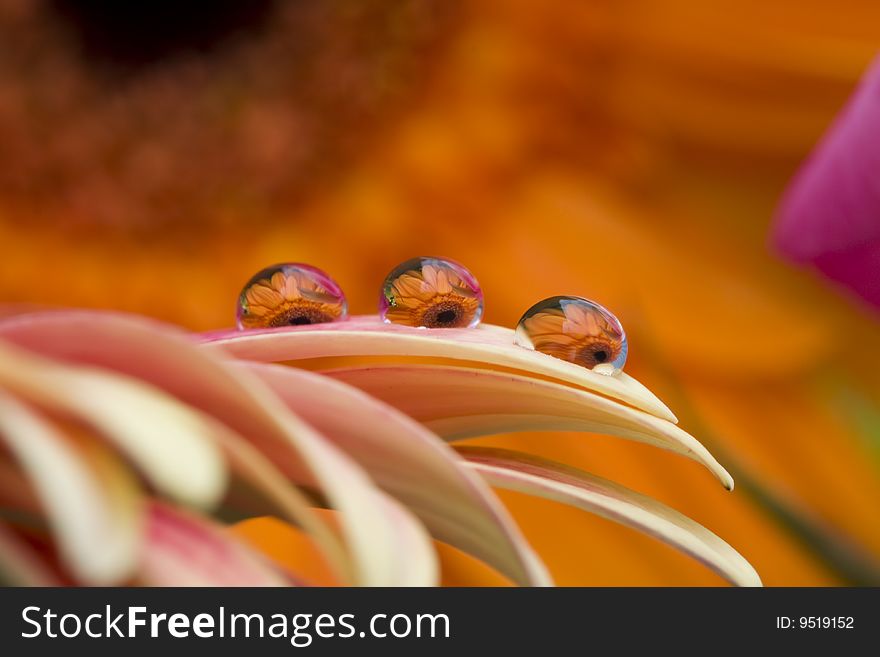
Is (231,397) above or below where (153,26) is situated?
below

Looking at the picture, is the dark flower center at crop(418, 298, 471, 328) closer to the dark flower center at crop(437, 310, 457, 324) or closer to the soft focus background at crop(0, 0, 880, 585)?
the dark flower center at crop(437, 310, 457, 324)

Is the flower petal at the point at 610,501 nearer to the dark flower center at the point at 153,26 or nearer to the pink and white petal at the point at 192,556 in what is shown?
the pink and white petal at the point at 192,556

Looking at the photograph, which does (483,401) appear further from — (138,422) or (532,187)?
(532,187)

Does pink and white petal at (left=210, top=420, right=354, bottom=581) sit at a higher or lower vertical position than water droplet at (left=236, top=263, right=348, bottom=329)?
lower

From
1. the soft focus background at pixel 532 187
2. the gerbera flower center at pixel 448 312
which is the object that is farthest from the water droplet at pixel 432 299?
the soft focus background at pixel 532 187

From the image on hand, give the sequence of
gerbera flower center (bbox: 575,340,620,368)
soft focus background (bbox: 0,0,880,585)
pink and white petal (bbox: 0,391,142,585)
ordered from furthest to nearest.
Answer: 1. soft focus background (bbox: 0,0,880,585)
2. gerbera flower center (bbox: 575,340,620,368)
3. pink and white petal (bbox: 0,391,142,585)

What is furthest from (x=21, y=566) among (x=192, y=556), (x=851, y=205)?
(x=851, y=205)

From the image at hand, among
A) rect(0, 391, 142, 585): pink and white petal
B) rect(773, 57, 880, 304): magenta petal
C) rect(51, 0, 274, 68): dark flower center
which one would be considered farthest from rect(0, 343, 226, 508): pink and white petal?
rect(51, 0, 274, 68): dark flower center
